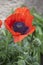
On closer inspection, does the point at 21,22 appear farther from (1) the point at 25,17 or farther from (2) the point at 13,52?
(2) the point at 13,52

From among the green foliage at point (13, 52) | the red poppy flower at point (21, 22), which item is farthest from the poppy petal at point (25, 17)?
the green foliage at point (13, 52)

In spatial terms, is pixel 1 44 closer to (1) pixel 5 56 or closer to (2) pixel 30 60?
(1) pixel 5 56

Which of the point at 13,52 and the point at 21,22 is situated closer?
the point at 21,22

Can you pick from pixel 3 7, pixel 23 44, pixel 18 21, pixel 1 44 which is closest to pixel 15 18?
pixel 18 21

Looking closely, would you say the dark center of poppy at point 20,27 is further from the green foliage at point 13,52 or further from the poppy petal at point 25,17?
the green foliage at point 13,52

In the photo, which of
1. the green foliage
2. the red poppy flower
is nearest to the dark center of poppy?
the red poppy flower

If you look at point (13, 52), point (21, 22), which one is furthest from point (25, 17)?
point (13, 52)

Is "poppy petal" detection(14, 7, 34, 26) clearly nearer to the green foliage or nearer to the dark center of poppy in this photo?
the dark center of poppy

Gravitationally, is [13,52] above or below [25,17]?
below
